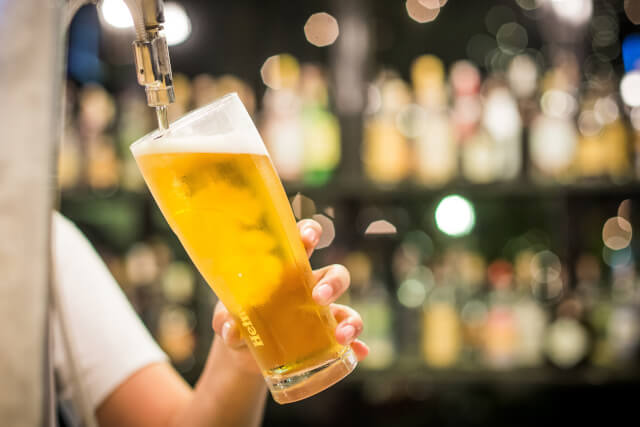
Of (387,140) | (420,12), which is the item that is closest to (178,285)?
(387,140)

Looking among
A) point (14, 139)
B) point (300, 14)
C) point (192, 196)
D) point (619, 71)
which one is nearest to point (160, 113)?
point (192, 196)

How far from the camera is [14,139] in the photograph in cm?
31

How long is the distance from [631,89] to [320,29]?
122 centimetres

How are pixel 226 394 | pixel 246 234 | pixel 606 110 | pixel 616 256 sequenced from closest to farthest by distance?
pixel 246 234 < pixel 226 394 < pixel 606 110 < pixel 616 256

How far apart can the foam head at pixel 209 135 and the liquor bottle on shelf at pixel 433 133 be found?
57.6 inches

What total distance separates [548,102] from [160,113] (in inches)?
72.7

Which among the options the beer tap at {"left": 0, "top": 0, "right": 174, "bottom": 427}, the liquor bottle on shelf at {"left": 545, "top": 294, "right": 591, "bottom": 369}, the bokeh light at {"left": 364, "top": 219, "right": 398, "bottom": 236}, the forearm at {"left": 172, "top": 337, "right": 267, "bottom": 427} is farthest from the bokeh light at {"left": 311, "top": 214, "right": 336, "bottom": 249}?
the beer tap at {"left": 0, "top": 0, "right": 174, "bottom": 427}

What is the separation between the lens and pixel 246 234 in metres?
0.63

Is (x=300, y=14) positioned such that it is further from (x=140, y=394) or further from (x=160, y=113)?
(x=160, y=113)

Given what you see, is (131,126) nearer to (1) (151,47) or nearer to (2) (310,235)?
(2) (310,235)

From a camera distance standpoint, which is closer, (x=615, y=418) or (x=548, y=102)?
(x=548, y=102)

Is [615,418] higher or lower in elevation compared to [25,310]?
lower

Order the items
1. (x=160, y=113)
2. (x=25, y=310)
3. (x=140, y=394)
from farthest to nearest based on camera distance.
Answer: (x=140, y=394), (x=160, y=113), (x=25, y=310)

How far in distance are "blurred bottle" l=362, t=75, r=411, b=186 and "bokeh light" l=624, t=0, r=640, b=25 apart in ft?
3.22
